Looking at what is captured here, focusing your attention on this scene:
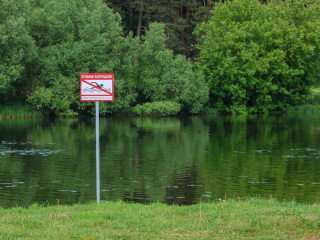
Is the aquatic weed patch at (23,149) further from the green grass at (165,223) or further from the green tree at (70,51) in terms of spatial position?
the green tree at (70,51)

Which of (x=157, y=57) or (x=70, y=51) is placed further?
(x=157, y=57)

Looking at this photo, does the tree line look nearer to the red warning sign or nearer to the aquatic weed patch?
the aquatic weed patch

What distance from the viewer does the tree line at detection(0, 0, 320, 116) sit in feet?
188

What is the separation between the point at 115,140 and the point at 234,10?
43.1 metres

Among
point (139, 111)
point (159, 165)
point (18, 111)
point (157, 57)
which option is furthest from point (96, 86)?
point (157, 57)

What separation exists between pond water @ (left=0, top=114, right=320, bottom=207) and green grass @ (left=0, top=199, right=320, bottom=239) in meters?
4.45

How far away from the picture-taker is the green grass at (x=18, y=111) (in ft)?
191

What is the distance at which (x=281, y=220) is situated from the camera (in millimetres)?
10375

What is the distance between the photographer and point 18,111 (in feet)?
194

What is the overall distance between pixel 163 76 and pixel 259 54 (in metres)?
16.0

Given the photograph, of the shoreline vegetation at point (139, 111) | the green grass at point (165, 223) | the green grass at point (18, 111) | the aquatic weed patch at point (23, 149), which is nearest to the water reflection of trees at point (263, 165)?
the green grass at point (165, 223)

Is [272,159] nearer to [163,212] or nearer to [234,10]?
[163,212]

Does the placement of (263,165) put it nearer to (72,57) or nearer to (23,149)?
(23,149)

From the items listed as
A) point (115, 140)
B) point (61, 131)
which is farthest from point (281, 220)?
point (61, 131)
